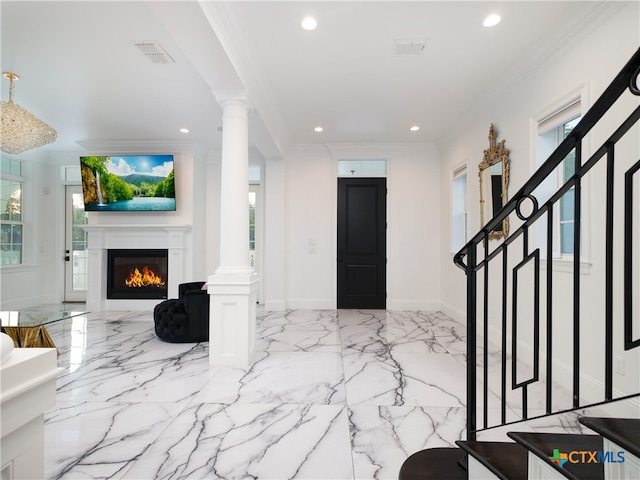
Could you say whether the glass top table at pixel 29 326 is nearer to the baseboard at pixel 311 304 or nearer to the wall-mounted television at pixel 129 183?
the wall-mounted television at pixel 129 183

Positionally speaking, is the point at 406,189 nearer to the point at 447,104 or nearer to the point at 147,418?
the point at 447,104

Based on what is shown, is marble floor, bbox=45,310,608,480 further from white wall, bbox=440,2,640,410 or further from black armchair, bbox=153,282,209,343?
white wall, bbox=440,2,640,410

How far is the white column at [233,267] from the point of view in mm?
3174

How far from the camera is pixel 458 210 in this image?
5.29 m

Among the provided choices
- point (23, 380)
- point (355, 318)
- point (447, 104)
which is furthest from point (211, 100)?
point (23, 380)

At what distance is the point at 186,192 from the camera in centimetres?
596

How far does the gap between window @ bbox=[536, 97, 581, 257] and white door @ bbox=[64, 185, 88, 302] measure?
24.6 feet

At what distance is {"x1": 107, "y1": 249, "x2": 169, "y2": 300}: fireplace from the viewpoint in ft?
19.9

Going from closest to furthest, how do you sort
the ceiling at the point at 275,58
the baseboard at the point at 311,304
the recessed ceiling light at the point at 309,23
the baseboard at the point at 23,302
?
the ceiling at the point at 275,58 < the recessed ceiling light at the point at 309,23 < the baseboard at the point at 23,302 < the baseboard at the point at 311,304

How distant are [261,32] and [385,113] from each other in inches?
87.9

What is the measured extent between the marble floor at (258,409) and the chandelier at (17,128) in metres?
2.32

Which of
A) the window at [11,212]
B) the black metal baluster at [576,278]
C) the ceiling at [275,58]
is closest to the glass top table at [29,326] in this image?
the ceiling at [275,58]

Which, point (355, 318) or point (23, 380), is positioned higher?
point (23, 380)

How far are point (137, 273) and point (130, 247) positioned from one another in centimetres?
48
